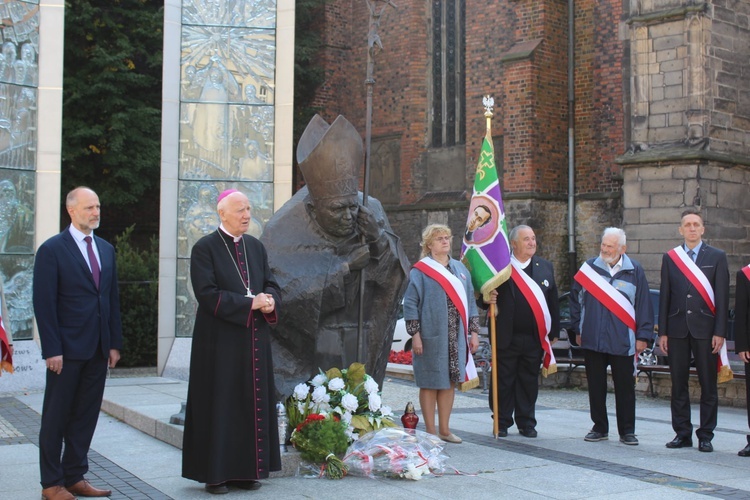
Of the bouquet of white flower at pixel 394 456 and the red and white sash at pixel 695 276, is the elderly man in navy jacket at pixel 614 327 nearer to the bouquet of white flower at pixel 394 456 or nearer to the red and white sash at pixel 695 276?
the red and white sash at pixel 695 276

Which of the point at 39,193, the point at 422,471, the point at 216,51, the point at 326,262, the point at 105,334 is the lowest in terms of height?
the point at 422,471

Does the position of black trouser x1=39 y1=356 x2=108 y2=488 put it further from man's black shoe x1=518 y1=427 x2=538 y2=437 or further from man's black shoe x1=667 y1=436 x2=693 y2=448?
man's black shoe x1=667 y1=436 x2=693 y2=448

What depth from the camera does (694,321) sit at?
8375 mm

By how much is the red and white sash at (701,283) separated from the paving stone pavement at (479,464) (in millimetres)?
694

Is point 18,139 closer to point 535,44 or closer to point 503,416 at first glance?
point 503,416

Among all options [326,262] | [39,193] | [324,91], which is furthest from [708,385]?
[324,91]

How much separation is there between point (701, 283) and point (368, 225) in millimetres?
3045

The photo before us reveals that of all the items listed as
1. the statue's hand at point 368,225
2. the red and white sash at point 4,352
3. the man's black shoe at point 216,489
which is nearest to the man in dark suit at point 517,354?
the statue's hand at point 368,225

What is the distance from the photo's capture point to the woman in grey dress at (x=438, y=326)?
8.19 metres

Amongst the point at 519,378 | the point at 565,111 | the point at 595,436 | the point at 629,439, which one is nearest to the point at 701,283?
the point at 629,439

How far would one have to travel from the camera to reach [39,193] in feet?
43.3

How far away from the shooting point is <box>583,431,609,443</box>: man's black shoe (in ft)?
28.3

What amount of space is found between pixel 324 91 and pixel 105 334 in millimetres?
23581

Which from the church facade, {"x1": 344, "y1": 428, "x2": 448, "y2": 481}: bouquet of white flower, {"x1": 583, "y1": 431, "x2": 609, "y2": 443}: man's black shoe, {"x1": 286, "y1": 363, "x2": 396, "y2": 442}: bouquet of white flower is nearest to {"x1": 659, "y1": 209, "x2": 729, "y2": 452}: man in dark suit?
{"x1": 583, "y1": 431, "x2": 609, "y2": 443}: man's black shoe
